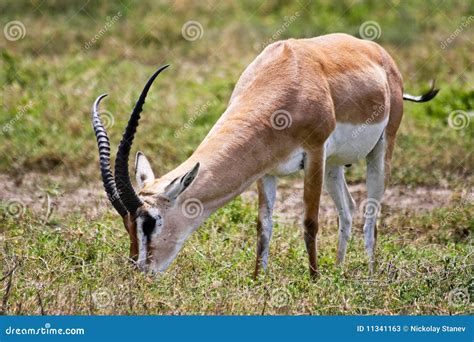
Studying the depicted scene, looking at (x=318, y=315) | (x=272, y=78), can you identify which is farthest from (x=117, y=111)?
(x=318, y=315)

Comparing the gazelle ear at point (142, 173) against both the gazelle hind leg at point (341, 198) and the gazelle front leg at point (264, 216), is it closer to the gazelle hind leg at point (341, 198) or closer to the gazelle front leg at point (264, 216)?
the gazelle front leg at point (264, 216)

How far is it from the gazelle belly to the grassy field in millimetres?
727

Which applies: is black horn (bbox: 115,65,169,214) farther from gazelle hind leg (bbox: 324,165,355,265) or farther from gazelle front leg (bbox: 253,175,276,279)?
gazelle hind leg (bbox: 324,165,355,265)

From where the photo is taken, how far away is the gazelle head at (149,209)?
5965 mm

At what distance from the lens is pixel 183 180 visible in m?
5.96

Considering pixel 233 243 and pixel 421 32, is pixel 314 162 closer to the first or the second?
pixel 233 243

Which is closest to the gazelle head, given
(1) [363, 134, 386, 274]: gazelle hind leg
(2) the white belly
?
(2) the white belly

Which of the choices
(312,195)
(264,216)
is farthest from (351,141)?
(264,216)

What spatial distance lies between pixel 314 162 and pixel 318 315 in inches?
47.8

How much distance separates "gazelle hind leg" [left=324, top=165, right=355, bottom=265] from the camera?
7566mm

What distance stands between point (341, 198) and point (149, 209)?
2169 millimetres

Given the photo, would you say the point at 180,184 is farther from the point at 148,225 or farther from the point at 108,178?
the point at 108,178

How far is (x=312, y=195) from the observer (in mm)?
6797

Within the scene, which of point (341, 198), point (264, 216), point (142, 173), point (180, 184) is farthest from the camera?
point (341, 198)
